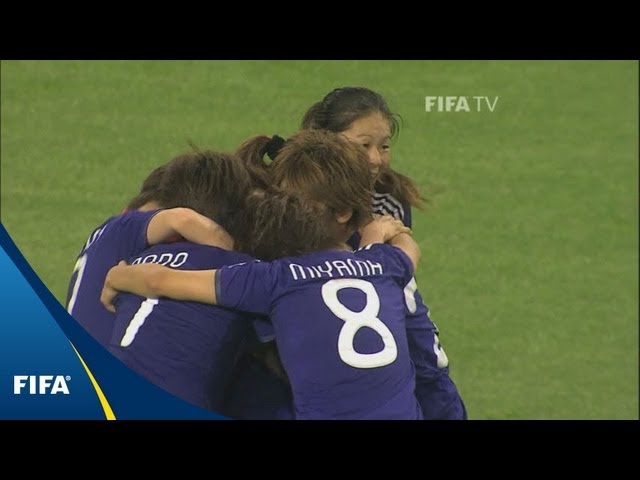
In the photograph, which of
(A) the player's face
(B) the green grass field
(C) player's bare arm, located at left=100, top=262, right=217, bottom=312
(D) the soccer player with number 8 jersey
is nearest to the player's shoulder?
(D) the soccer player with number 8 jersey

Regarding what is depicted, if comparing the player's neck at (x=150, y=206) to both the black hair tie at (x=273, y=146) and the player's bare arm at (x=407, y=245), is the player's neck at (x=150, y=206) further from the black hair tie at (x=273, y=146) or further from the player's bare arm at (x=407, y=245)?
the player's bare arm at (x=407, y=245)

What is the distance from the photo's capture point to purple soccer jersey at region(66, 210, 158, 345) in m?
4.47

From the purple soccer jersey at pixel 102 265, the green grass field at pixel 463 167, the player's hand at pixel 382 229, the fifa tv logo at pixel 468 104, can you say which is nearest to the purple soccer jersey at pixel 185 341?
the purple soccer jersey at pixel 102 265

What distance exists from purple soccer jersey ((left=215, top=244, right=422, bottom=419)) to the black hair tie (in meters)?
0.60

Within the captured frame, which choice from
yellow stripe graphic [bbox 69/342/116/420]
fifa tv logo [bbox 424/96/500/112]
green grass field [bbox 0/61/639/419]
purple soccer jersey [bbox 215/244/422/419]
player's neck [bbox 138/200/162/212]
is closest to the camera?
purple soccer jersey [bbox 215/244/422/419]

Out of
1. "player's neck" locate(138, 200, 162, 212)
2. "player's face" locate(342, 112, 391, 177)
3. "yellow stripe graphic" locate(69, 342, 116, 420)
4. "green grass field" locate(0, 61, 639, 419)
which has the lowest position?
"yellow stripe graphic" locate(69, 342, 116, 420)

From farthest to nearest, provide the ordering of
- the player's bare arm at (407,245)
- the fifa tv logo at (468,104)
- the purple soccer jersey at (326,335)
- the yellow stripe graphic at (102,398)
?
the fifa tv logo at (468,104), the player's bare arm at (407,245), the yellow stripe graphic at (102,398), the purple soccer jersey at (326,335)

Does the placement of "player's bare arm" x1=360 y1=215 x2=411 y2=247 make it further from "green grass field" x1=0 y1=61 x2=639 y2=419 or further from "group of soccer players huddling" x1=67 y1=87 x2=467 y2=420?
"green grass field" x1=0 y1=61 x2=639 y2=419

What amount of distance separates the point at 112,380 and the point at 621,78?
24.3 ft

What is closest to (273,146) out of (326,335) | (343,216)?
(343,216)

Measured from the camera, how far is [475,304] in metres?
8.84

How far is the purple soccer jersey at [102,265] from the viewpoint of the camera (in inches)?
176

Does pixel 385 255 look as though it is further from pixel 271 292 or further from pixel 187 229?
pixel 187 229

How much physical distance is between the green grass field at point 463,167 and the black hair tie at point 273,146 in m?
3.54
